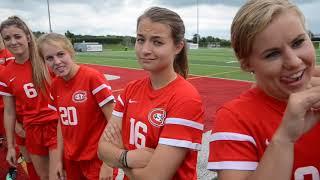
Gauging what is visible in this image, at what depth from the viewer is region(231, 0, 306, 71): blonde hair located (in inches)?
52.3

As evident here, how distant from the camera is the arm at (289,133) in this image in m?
1.20

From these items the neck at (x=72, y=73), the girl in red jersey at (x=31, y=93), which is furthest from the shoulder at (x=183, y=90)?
the girl in red jersey at (x=31, y=93)

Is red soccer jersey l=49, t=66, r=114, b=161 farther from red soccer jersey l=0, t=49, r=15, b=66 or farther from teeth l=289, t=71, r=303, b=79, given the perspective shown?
red soccer jersey l=0, t=49, r=15, b=66

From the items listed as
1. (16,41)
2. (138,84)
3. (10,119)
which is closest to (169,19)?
(138,84)

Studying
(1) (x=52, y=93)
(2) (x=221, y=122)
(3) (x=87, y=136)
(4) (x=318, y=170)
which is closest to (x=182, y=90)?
(2) (x=221, y=122)

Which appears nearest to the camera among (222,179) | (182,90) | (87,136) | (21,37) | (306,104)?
(306,104)

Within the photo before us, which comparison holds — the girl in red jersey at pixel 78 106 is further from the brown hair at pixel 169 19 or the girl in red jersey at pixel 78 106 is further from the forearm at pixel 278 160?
the forearm at pixel 278 160

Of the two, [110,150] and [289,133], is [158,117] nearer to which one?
[110,150]

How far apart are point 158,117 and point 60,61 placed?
1.37 m

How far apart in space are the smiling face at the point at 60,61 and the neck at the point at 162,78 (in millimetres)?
1093

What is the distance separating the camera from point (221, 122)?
4.74 ft

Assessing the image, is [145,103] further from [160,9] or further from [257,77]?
[257,77]

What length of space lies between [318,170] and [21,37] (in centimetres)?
325

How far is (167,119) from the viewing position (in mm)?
2029
